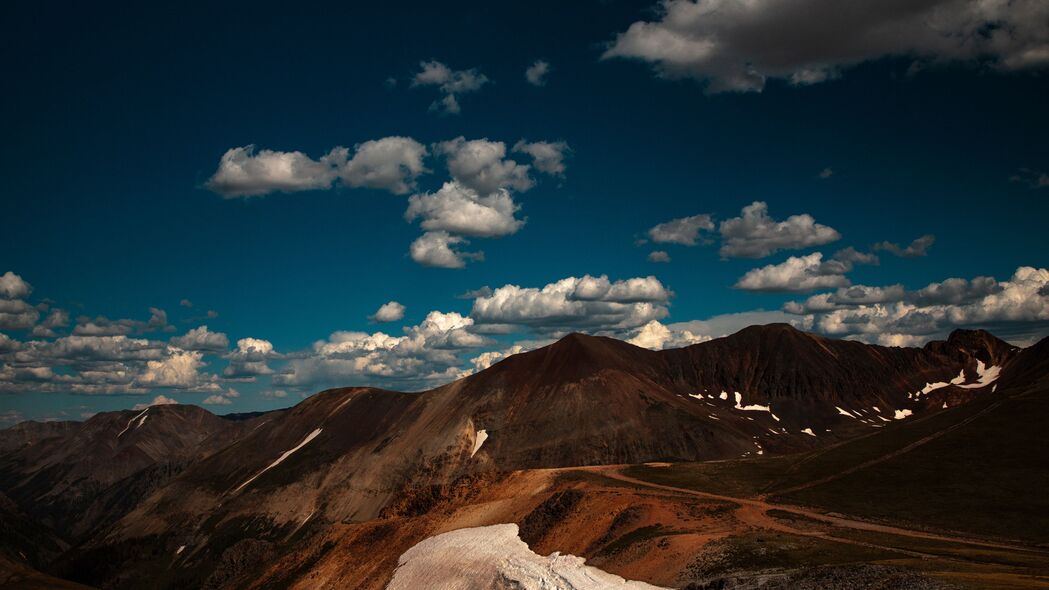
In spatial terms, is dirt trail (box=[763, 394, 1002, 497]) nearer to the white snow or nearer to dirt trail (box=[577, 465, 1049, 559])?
dirt trail (box=[577, 465, 1049, 559])

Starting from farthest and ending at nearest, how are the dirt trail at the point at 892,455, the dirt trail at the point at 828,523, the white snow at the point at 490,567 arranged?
the dirt trail at the point at 892,455 → the dirt trail at the point at 828,523 → the white snow at the point at 490,567

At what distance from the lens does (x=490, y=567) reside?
70312 mm

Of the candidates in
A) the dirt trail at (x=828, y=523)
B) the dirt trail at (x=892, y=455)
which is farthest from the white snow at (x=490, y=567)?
the dirt trail at (x=892, y=455)

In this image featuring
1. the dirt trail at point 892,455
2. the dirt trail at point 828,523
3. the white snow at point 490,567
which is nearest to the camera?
the white snow at point 490,567

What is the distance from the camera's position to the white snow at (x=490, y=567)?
200ft

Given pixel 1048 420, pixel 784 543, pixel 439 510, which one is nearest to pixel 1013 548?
pixel 784 543

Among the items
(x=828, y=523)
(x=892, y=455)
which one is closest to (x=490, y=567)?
(x=828, y=523)

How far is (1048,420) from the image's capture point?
104m

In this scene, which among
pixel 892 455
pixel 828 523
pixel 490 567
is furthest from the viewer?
pixel 892 455

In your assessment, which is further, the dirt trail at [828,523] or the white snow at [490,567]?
the dirt trail at [828,523]

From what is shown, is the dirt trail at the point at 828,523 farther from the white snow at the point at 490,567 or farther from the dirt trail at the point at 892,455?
the white snow at the point at 490,567

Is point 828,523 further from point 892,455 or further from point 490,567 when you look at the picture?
point 892,455

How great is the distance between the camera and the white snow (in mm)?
60906

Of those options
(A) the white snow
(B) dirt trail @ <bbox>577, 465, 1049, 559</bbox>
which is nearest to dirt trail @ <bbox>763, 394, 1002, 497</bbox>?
(B) dirt trail @ <bbox>577, 465, 1049, 559</bbox>
